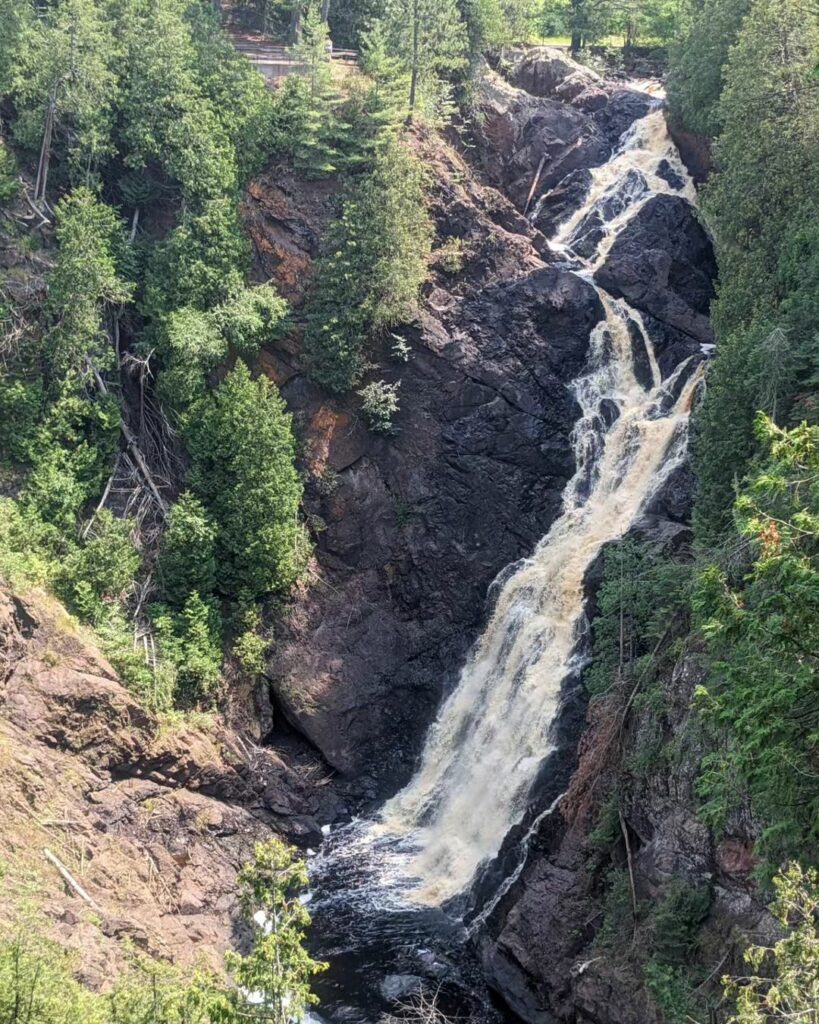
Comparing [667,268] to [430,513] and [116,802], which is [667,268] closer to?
[430,513]

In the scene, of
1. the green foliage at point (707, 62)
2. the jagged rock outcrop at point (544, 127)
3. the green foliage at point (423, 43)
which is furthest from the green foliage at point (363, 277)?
the green foliage at point (707, 62)

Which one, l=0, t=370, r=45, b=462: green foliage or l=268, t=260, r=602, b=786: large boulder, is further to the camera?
l=268, t=260, r=602, b=786: large boulder

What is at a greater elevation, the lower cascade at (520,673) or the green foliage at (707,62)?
the green foliage at (707,62)

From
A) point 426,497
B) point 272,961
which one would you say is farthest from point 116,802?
point 426,497

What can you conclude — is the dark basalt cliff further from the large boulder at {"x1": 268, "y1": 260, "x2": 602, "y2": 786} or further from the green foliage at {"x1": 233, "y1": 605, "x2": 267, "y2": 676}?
the green foliage at {"x1": 233, "y1": 605, "x2": 267, "y2": 676}

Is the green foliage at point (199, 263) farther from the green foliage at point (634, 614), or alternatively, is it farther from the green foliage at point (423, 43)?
the green foliage at point (634, 614)

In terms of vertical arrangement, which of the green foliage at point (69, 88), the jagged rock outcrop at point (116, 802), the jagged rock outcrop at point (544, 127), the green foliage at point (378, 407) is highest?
the jagged rock outcrop at point (544, 127)

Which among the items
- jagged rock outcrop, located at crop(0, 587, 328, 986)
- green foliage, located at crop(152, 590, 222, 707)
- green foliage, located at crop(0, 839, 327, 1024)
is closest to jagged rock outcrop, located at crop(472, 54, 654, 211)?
green foliage, located at crop(152, 590, 222, 707)
